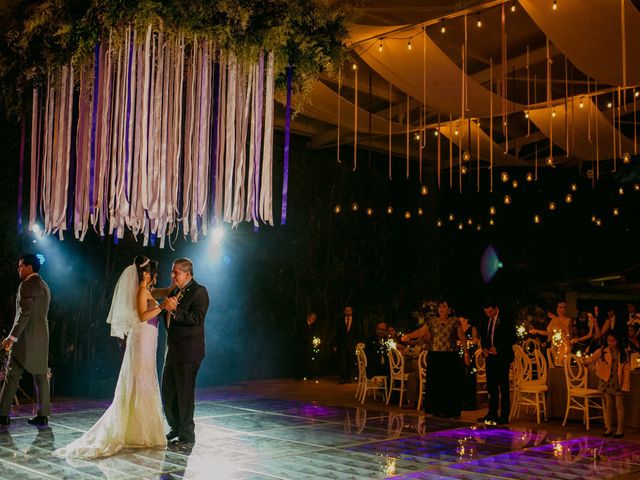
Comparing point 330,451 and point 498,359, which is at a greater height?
point 498,359

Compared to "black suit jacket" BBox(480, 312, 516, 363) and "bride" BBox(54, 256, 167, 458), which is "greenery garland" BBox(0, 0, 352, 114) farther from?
"black suit jacket" BBox(480, 312, 516, 363)

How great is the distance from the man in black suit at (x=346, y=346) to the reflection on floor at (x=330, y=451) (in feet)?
14.7

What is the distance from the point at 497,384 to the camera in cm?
904

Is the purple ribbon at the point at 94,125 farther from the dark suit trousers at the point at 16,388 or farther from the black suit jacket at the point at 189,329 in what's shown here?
the dark suit trousers at the point at 16,388

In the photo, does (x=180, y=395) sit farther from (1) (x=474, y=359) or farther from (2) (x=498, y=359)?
(1) (x=474, y=359)

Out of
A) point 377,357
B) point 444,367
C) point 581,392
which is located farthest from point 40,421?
point 581,392

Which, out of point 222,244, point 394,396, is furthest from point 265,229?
point 394,396

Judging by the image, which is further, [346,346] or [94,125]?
[346,346]

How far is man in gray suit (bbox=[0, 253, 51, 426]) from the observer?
7.64 meters

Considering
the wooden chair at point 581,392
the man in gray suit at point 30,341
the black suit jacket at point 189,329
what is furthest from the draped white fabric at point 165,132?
the wooden chair at point 581,392

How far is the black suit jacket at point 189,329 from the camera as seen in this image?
6820mm

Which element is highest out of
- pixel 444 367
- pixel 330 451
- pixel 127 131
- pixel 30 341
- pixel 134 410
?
pixel 127 131

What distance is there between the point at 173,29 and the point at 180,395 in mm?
3420

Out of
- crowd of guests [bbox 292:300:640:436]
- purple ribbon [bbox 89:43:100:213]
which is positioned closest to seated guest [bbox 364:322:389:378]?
crowd of guests [bbox 292:300:640:436]
